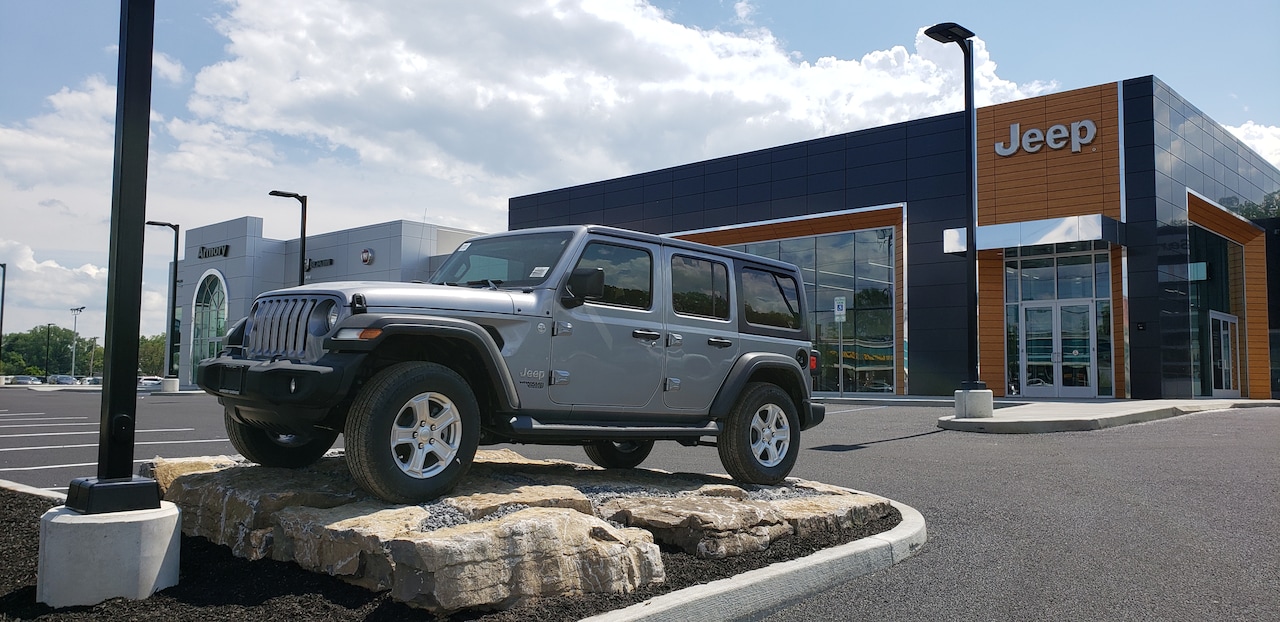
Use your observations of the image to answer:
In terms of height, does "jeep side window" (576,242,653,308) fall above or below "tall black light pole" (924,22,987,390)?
below

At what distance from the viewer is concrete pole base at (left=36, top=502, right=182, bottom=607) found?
13.1 ft

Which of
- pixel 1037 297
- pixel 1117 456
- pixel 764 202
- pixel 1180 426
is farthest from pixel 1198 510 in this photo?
pixel 764 202

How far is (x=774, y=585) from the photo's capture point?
4.52 meters

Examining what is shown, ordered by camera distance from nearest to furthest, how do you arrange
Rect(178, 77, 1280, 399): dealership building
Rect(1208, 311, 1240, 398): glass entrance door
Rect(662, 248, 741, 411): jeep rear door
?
Rect(662, 248, 741, 411): jeep rear door
Rect(178, 77, 1280, 399): dealership building
Rect(1208, 311, 1240, 398): glass entrance door

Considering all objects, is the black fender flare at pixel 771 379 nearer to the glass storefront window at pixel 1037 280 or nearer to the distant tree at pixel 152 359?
the glass storefront window at pixel 1037 280

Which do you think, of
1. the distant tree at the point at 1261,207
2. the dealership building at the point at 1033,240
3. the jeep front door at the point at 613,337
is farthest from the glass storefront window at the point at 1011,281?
the jeep front door at the point at 613,337

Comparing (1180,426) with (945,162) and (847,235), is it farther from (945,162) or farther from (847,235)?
(847,235)

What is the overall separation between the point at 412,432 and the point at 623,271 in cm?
205

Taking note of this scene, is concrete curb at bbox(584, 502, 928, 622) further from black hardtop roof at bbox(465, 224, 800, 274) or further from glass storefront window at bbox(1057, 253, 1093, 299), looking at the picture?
glass storefront window at bbox(1057, 253, 1093, 299)

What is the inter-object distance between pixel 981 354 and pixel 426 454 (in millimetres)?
27046

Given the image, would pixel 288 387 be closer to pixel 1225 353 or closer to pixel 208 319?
pixel 1225 353

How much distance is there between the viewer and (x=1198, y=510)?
711 cm

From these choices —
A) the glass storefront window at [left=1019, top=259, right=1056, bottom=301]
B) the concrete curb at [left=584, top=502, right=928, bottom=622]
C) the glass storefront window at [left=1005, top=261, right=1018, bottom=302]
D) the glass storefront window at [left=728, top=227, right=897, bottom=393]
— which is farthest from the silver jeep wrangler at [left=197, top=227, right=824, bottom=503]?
the glass storefront window at [left=728, top=227, right=897, bottom=393]

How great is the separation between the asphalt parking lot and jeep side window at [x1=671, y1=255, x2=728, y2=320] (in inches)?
87.3
